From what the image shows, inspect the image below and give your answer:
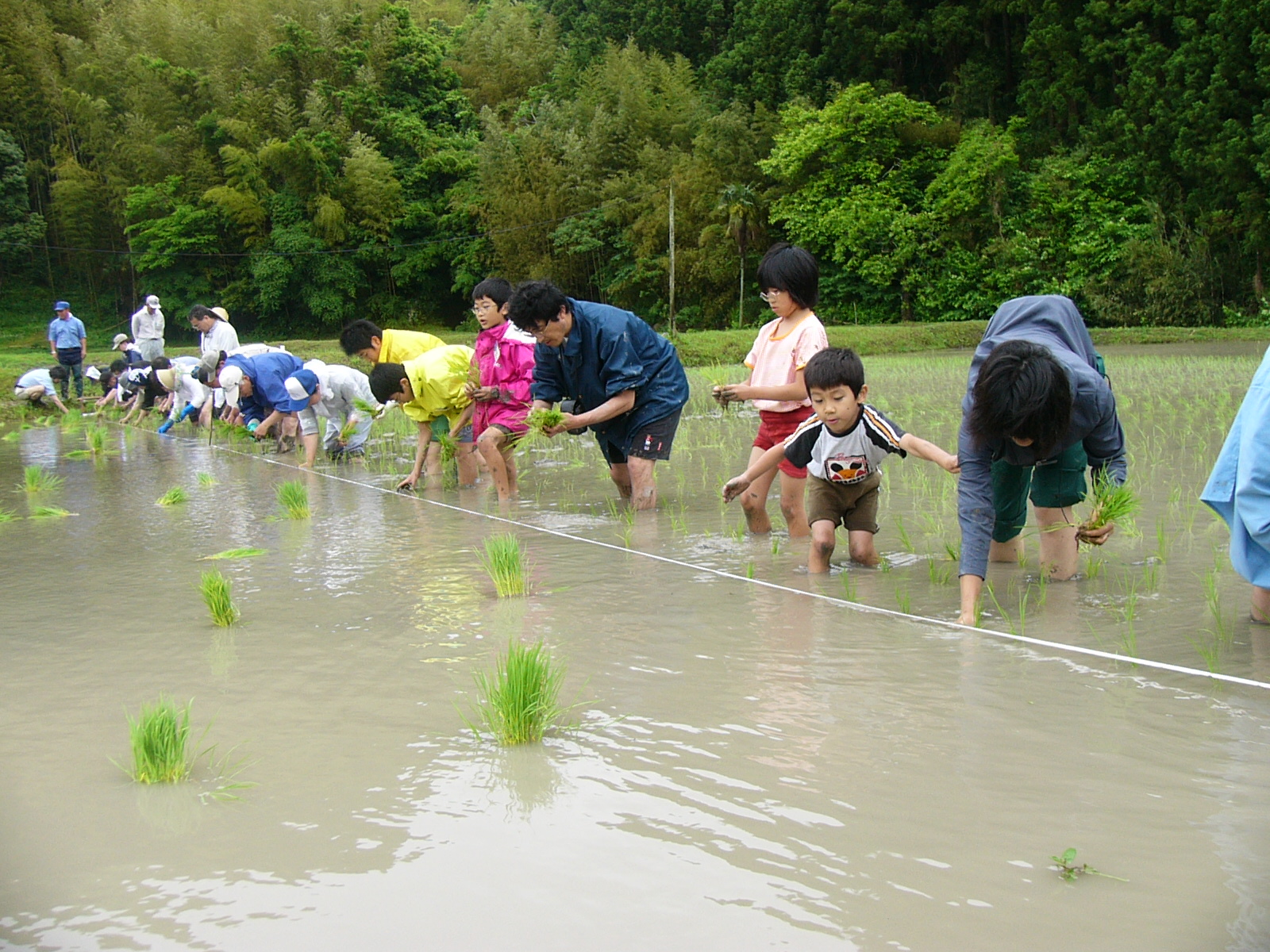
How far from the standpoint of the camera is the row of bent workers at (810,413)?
11.1 feet

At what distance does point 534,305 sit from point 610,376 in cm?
61

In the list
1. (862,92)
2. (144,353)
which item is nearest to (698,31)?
(862,92)

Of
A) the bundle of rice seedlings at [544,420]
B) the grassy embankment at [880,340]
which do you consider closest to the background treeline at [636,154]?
the grassy embankment at [880,340]

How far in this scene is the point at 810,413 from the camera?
501 cm

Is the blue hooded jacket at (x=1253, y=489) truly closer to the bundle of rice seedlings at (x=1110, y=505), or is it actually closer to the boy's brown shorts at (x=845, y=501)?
the bundle of rice seedlings at (x=1110, y=505)

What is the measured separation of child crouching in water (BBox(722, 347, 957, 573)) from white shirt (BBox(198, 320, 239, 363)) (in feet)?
28.6

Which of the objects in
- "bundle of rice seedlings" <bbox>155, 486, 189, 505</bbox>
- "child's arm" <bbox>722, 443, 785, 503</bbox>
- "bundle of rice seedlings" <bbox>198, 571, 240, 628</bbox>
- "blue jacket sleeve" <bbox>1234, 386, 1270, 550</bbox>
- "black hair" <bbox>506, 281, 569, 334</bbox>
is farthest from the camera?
"bundle of rice seedlings" <bbox>155, 486, 189, 505</bbox>

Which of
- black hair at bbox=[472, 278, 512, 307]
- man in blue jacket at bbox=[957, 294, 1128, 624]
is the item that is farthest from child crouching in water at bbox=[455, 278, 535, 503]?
man in blue jacket at bbox=[957, 294, 1128, 624]

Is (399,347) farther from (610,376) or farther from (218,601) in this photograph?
(218,601)

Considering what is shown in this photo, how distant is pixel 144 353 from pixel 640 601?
537 inches

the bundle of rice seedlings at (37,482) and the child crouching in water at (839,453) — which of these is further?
the bundle of rice seedlings at (37,482)

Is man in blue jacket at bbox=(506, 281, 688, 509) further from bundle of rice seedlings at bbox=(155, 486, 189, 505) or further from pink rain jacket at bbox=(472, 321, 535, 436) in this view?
bundle of rice seedlings at bbox=(155, 486, 189, 505)

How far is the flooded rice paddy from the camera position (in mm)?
1893

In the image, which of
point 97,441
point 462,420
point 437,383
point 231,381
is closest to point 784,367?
point 462,420
